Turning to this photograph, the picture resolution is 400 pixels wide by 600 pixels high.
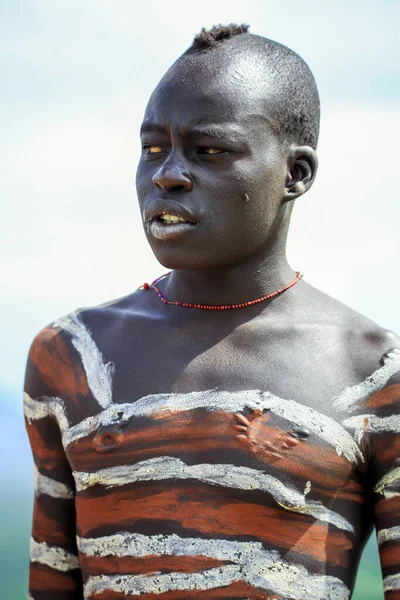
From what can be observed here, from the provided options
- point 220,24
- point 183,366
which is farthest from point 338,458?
point 220,24

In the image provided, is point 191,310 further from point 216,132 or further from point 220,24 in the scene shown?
point 220,24

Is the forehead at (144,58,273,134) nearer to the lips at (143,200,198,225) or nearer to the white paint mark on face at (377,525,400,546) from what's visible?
the lips at (143,200,198,225)

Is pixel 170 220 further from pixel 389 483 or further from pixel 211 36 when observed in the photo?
pixel 389 483

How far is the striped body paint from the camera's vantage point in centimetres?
326

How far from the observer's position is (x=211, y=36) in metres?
3.42

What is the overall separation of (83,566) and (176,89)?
1.50 m

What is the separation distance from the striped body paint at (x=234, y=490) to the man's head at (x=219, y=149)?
18.5 inches

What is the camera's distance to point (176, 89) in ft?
10.9

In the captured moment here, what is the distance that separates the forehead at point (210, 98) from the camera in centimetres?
326

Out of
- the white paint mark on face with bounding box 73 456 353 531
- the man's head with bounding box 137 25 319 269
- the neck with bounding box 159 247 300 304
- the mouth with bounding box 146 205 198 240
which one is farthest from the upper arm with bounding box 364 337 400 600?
the mouth with bounding box 146 205 198 240

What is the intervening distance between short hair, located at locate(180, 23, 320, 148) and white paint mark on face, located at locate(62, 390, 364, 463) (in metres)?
0.80

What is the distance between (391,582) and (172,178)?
1.38m

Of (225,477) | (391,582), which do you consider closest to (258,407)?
(225,477)

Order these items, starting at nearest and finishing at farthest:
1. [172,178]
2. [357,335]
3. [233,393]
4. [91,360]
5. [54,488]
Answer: [172,178], [233,393], [357,335], [91,360], [54,488]
